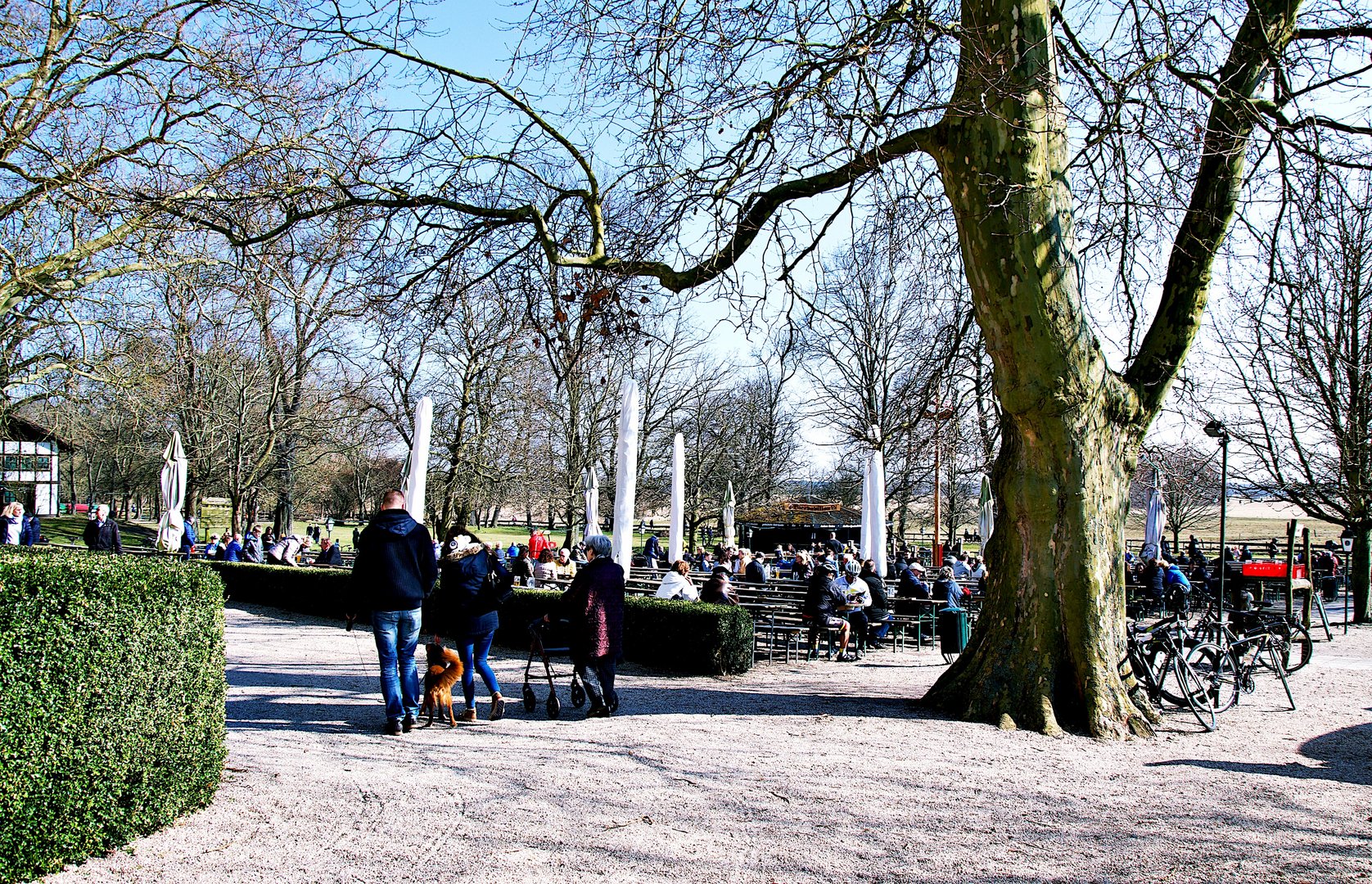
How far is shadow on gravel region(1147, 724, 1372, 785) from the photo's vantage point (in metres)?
6.56

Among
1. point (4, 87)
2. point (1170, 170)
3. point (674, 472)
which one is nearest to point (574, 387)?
point (674, 472)

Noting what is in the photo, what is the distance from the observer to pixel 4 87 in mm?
10188

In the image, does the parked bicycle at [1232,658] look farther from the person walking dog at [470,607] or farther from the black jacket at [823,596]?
the person walking dog at [470,607]

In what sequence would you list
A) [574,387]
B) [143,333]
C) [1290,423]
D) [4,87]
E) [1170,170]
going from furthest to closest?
[574,387], [1290,423], [143,333], [4,87], [1170,170]

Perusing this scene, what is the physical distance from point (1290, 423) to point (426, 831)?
20.7 metres

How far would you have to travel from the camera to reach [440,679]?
7461 mm

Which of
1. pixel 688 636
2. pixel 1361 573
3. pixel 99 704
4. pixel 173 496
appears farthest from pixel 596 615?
pixel 1361 573

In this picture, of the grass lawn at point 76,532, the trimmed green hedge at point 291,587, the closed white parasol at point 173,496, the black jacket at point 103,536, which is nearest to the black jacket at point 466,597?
the trimmed green hedge at point 291,587

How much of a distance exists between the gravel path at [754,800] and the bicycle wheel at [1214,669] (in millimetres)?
242

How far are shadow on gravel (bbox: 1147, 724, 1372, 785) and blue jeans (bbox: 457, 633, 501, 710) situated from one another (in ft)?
16.5

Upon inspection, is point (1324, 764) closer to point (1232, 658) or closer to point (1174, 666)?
point (1174, 666)

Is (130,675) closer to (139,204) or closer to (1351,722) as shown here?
(139,204)

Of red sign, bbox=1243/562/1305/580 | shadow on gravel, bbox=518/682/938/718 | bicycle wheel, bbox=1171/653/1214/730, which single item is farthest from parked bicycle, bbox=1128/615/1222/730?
red sign, bbox=1243/562/1305/580

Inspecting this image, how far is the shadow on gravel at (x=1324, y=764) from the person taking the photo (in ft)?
21.5
